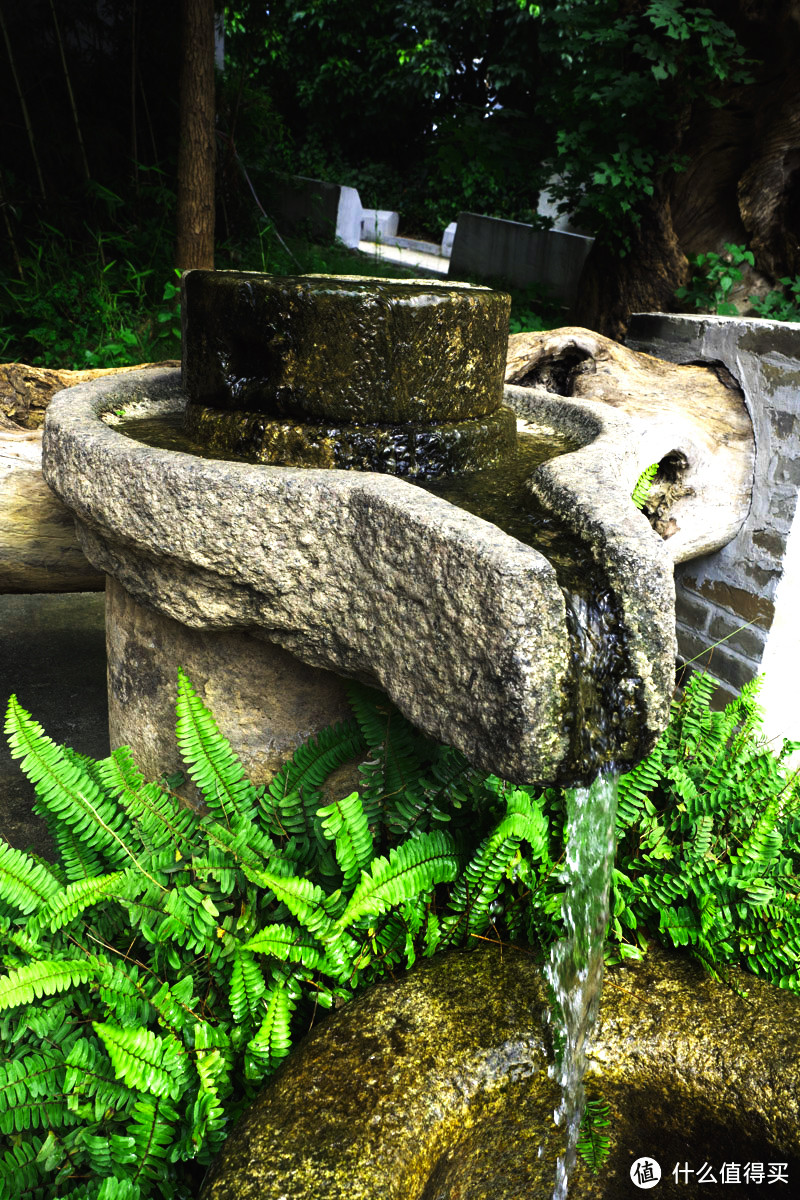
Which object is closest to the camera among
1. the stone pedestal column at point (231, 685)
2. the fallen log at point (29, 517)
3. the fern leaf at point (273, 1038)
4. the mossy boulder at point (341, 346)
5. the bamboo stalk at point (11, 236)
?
the fern leaf at point (273, 1038)

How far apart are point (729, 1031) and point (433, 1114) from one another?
2.19 feet

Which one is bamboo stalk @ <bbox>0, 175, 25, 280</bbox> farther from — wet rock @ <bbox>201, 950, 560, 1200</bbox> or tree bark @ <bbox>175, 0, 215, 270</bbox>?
wet rock @ <bbox>201, 950, 560, 1200</bbox>

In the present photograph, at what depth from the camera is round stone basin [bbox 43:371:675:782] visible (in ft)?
Result: 5.19

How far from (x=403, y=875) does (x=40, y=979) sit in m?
0.80

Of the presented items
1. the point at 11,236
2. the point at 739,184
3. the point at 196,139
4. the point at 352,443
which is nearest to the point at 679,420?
the point at 352,443

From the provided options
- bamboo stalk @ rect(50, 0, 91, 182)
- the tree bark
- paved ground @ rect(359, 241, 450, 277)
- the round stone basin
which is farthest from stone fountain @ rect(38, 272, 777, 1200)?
paved ground @ rect(359, 241, 450, 277)

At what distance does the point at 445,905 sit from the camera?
84.2 inches

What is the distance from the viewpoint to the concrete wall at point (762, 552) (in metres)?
3.62

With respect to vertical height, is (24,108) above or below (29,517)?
above

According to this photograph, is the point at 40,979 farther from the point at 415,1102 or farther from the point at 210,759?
the point at 415,1102

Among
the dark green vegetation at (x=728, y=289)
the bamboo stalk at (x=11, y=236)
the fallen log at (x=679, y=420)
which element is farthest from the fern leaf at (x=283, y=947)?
the bamboo stalk at (x=11, y=236)

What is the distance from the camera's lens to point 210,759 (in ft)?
7.27

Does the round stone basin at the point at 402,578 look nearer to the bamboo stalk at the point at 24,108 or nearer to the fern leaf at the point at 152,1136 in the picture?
the fern leaf at the point at 152,1136

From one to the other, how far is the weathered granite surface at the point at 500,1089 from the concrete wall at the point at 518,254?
8.86 m
